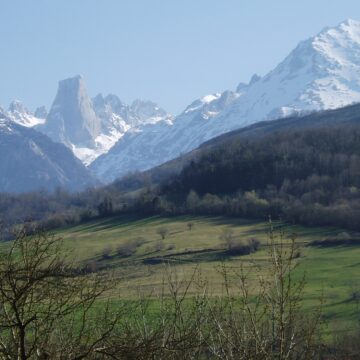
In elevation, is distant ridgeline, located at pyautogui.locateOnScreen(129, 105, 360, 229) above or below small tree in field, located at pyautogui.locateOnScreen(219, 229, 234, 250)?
above

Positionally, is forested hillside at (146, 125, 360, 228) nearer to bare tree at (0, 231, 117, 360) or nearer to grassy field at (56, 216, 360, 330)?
grassy field at (56, 216, 360, 330)

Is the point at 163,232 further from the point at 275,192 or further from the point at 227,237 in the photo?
the point at 275,192

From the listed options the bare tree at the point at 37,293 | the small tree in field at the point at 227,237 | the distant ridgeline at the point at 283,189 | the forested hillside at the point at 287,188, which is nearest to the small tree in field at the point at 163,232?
the small tree in field at the point at 227,237

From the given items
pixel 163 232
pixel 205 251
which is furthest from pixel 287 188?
pixel 205 251

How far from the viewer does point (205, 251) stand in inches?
4665

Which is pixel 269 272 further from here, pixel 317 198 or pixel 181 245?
pixel 317 198

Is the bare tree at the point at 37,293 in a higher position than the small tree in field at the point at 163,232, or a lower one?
higher

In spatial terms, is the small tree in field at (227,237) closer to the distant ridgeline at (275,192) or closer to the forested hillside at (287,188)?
the distant ridgeline at (275,192)

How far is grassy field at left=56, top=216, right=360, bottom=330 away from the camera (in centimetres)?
7881

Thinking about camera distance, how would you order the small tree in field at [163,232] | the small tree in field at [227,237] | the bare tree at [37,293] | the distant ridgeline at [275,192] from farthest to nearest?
the distant ridgeline at [275,192] → the small tree in field at [163,232] → the small tree in field at [227,237] → the bare tree at [37,293]

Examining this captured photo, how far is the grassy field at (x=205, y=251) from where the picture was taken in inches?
3103

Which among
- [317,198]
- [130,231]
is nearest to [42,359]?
[130,231]

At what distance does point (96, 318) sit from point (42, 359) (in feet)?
10.8

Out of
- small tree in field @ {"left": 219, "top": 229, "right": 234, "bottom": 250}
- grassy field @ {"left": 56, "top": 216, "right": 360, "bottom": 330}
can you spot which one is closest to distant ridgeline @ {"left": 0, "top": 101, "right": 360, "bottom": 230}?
grassy field @ {"left": 56, "top": 216, "right": 360, "bottom": 330}
